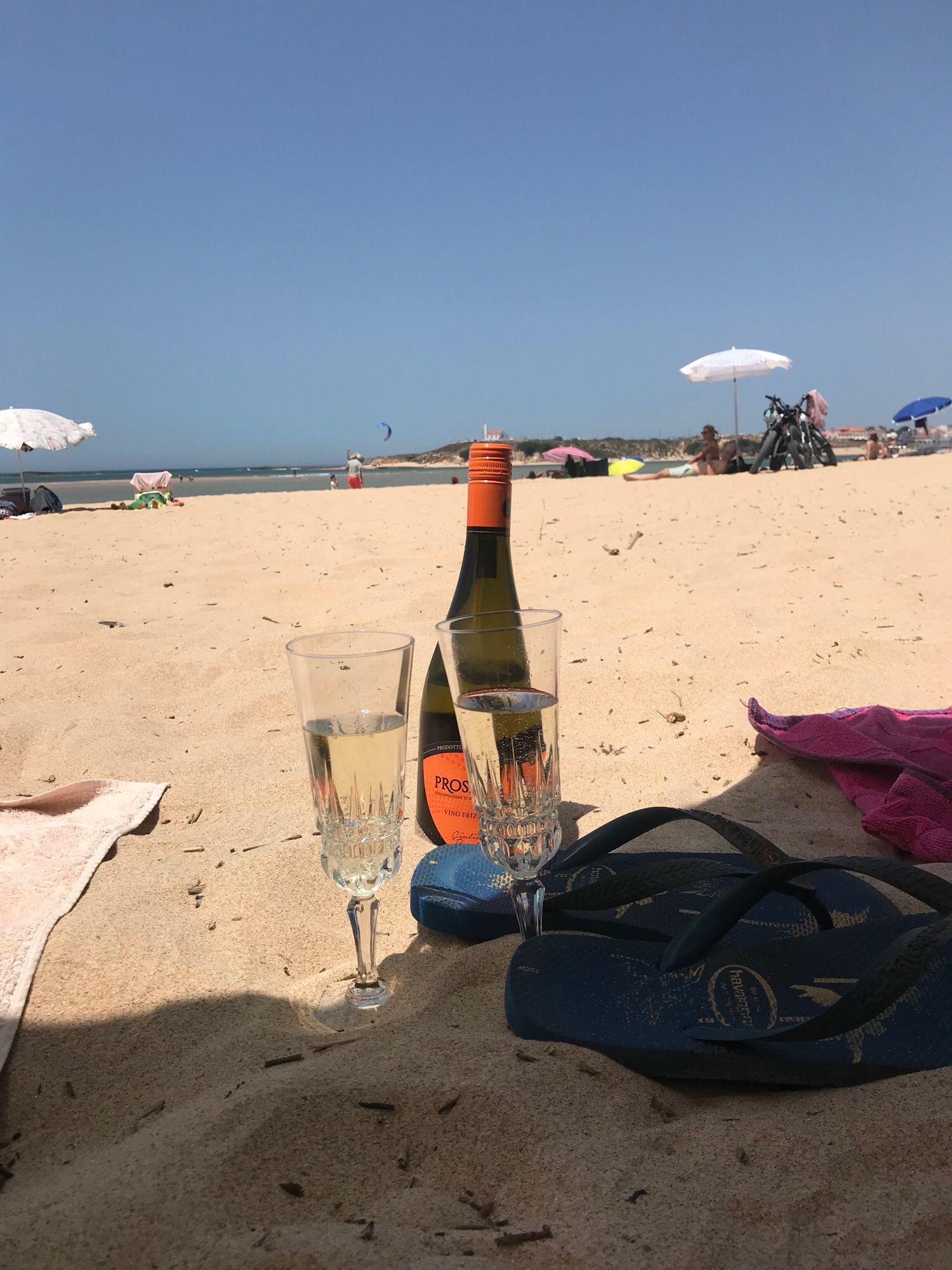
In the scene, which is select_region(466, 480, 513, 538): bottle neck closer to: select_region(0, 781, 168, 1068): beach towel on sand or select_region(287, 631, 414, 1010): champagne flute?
select_region(287, 631, 414, 1010): champagne flute

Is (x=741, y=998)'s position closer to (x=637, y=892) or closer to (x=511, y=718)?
(x=637, y=892)

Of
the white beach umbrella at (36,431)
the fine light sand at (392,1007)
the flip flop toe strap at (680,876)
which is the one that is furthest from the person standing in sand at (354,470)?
the flip flop toe strap at (680,876)

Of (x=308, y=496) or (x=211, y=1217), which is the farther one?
(x=308, y=496)

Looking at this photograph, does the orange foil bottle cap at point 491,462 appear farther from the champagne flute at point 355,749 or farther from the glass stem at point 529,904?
the glass stem at point 529,904

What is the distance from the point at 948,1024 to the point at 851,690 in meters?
1.79

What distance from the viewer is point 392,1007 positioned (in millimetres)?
1361

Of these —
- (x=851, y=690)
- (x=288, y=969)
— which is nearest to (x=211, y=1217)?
(x=288, y=969)

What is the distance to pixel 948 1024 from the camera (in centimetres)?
108

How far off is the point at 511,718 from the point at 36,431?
50.3 ft

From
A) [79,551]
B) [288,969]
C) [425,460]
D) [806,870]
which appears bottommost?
[288,969]

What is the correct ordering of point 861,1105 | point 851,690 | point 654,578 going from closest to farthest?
point 861,1105, point 851,690, point 654,578

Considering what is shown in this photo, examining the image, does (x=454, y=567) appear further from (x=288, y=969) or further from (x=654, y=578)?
(x=288, y=969)

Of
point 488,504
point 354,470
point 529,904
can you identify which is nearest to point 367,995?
point 529,904

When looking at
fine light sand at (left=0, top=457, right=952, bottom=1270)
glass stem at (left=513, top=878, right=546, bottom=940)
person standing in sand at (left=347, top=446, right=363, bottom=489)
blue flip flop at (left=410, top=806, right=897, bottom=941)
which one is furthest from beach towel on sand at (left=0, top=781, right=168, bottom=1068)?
person standing in sand at (left=347, top=446, right=363, bottom=489)
